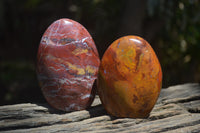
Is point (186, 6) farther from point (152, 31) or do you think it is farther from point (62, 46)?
point (62, 46)

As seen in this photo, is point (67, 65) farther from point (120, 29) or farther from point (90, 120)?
point (120, 29)

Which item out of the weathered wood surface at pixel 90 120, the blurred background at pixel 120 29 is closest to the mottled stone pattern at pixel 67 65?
the weathered wood surface at pixel 90 120

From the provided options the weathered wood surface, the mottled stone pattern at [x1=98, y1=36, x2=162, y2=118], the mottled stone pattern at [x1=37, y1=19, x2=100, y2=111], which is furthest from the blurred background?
the mottled stone pattern at [x1=98, y1=36, x2=162, y2=118]

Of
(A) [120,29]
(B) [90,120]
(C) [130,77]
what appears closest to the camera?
(C) [130,77]

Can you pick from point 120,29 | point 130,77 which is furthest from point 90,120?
point 120,29

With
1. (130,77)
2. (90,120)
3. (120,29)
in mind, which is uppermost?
(120,29)

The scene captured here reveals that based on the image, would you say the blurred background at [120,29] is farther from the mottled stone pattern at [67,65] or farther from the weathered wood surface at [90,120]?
the mottled stone pattern at [67,65]
